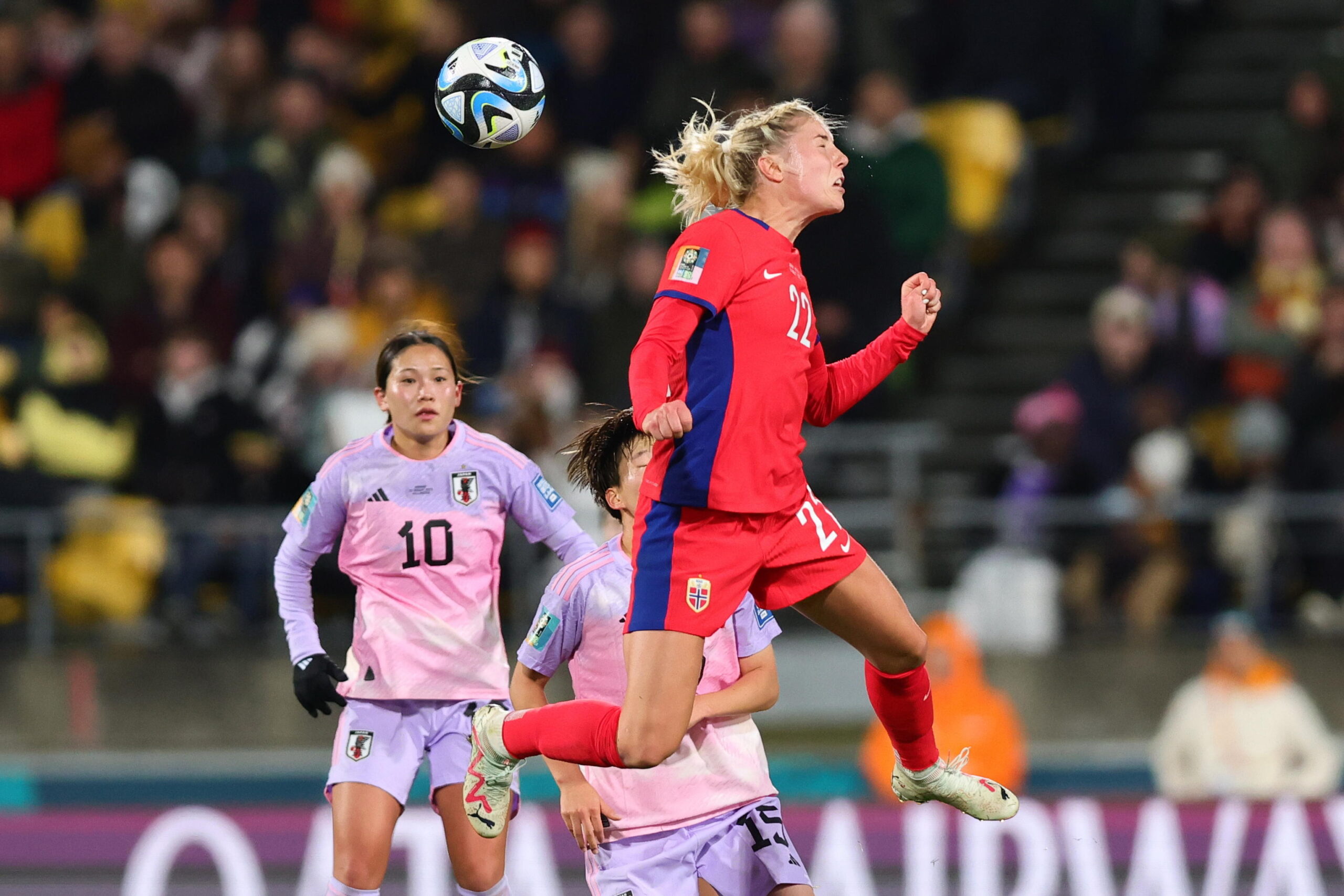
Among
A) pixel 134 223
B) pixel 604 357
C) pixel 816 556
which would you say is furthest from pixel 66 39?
pixel 816 556

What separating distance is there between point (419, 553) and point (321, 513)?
317 mm

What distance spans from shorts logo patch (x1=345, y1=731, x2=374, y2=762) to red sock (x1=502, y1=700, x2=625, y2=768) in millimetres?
755

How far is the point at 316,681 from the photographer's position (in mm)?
5711

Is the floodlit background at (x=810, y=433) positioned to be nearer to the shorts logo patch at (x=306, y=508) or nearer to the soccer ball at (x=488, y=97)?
the shorts logo patch at (x=306, y=508)

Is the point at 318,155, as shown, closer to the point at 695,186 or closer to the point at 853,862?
the point at 853,862

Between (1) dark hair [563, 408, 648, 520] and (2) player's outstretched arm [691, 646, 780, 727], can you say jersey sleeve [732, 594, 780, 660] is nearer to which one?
(2) player's outstretched arm [691, 646, 780, 727]

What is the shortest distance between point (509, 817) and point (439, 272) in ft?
20.7

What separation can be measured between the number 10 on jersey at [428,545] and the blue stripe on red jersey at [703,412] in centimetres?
105

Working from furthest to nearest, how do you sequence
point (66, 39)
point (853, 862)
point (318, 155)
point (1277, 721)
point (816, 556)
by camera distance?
point (66, 39)
point (318, 155)
point (1277, 721)
point (853, 862)
point (816, 556)

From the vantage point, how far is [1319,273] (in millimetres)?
11109

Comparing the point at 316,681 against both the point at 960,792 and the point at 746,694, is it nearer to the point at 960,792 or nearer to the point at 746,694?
the point at 746,694

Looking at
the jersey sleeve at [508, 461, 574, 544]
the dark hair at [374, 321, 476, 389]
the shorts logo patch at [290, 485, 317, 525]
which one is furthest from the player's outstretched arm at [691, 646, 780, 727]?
the shorts logo patch at [290, 485, 317, 525]

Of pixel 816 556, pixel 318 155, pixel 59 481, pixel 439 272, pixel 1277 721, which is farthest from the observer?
pixel 318 155

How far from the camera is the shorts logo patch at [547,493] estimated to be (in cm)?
603
